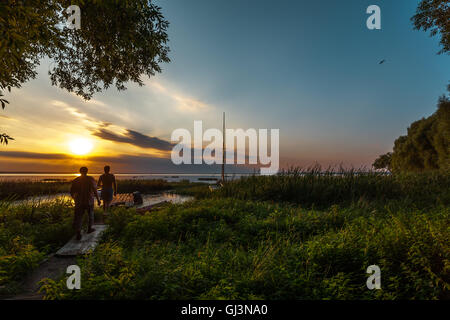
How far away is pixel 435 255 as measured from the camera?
11.5 feet

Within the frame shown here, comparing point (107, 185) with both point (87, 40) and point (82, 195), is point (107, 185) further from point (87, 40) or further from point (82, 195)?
point (87, 40)

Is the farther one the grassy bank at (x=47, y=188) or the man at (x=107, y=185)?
the grassy bank at (x=47, y=188)

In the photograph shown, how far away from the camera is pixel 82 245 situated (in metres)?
5.66

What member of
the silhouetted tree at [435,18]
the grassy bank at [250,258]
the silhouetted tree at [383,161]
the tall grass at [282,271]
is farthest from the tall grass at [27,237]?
the silhouetted tree at [383,161]

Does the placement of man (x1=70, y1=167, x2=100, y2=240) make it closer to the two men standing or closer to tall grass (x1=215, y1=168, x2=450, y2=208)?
the two men standing

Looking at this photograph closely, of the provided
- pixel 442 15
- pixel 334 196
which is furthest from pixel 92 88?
pixel 442 15

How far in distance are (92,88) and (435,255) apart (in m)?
13.7

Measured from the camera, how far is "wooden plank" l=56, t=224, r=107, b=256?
5174 millimetres

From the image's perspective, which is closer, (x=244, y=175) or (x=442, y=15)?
(x=442, y=15)

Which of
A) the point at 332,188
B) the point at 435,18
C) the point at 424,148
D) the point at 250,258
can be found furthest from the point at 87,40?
the point at 424,148

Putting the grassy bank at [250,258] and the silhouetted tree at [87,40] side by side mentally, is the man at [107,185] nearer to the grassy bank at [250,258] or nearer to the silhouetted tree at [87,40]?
the grassy bank at [250,258]

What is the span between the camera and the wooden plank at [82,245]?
5.17 m

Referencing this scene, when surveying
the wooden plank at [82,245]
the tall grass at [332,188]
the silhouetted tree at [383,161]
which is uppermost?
the silhouetted tree at [383,161]
